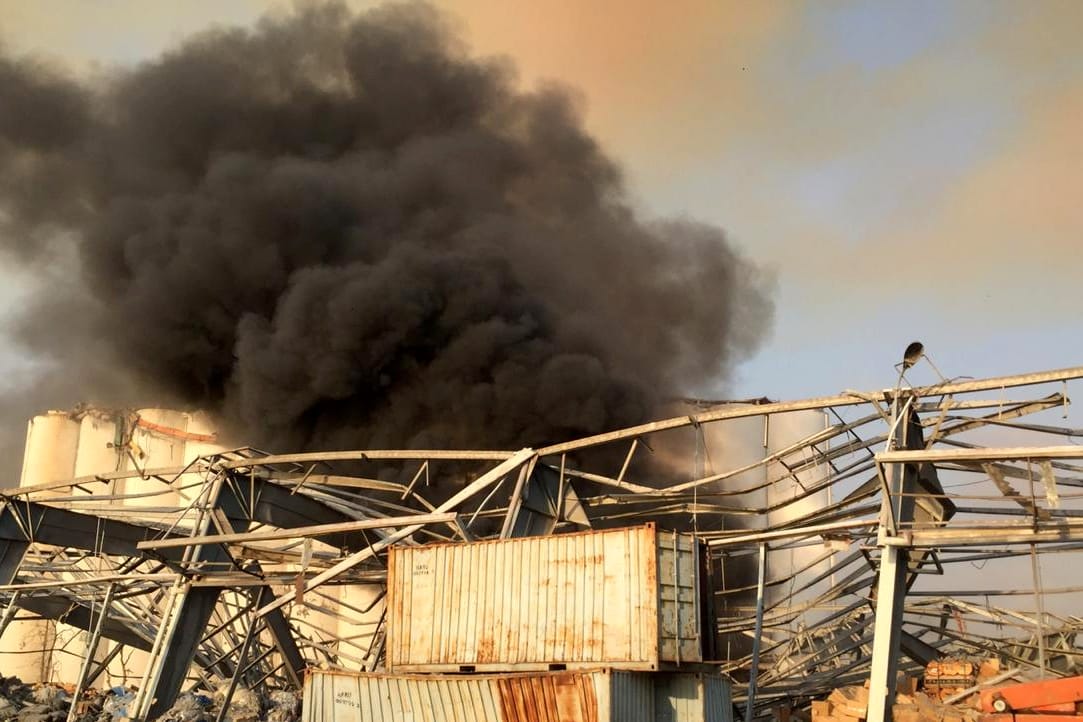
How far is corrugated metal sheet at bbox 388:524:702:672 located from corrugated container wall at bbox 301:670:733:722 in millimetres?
571

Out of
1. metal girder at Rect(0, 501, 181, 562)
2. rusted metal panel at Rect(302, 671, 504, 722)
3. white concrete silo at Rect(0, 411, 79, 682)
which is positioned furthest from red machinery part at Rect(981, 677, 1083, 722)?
white concrete silo at Rect(0, 411, 79, 682)

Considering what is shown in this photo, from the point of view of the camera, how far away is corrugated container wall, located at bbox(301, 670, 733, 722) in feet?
54.0

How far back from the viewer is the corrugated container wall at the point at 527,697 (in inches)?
648

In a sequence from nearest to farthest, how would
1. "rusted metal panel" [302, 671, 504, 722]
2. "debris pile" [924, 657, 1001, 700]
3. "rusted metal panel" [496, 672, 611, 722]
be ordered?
1. "rusted metal panel" [496, 672, 611, 722]
2. "rusted metal panel" [302, 671, 504, 722]
3. "debris pile" [924, 657, 1001, 700]

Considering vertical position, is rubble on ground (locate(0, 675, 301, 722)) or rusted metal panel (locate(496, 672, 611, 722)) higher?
rusted metal panel (locate(496, 672, 611, 722))

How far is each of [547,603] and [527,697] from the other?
71.2 inches

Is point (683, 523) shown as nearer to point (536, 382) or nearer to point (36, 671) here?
point (536, 382)

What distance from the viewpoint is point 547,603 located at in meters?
18.3

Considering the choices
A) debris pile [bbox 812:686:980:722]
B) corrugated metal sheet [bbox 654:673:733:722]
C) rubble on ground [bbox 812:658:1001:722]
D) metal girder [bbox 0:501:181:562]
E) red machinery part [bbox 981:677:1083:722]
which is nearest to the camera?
red machinery part [bbox 981:677:1083:722]

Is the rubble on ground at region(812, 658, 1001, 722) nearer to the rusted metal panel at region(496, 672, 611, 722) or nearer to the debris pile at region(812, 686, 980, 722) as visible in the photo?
A: the debris pile at region(812, 686, 980, 722)

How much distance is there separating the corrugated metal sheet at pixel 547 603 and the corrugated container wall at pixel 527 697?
22.5 inches

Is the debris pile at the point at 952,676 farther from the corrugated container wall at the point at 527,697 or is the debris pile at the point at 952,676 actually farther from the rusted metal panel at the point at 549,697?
the rusted metal panel at the point at 549,697

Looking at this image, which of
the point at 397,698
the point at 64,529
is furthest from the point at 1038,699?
the point at 64,529

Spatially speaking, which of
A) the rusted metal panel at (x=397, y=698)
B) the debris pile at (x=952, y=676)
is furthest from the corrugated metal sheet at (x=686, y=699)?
the debris pile at (x=952, y=676)
